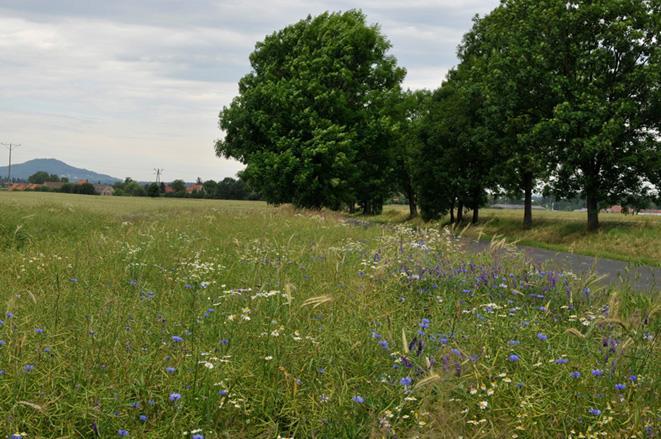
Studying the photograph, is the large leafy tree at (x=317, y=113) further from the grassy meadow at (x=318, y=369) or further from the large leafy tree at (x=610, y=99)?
the grassy meadow at (x=318, y=369)

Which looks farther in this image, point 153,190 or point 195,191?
point 195,191

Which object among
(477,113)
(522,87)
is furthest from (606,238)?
(477,113)

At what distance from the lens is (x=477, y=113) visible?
116 feet

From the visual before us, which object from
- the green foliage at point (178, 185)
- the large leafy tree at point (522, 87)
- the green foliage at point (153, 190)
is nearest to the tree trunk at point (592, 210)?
the large leafy tree at point (522, 87)

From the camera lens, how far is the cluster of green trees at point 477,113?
26.1 m

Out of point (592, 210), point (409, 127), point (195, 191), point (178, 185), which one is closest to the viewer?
point (592, 210)

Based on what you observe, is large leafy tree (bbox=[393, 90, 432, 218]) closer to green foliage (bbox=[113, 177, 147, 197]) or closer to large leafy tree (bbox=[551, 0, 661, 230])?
large leafy tree (bbox=[551, 0, 661, 230])

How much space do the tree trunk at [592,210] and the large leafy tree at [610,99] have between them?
0.06 meters

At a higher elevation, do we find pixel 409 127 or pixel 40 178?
pixel 409 127

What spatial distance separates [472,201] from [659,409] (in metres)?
39.1

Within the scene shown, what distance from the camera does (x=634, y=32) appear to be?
25.4 m

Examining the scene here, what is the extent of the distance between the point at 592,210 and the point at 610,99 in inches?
224

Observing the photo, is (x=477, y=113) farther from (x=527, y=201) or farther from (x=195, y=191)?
(x=195, y=191)

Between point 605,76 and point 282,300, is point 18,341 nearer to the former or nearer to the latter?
point 282,300
